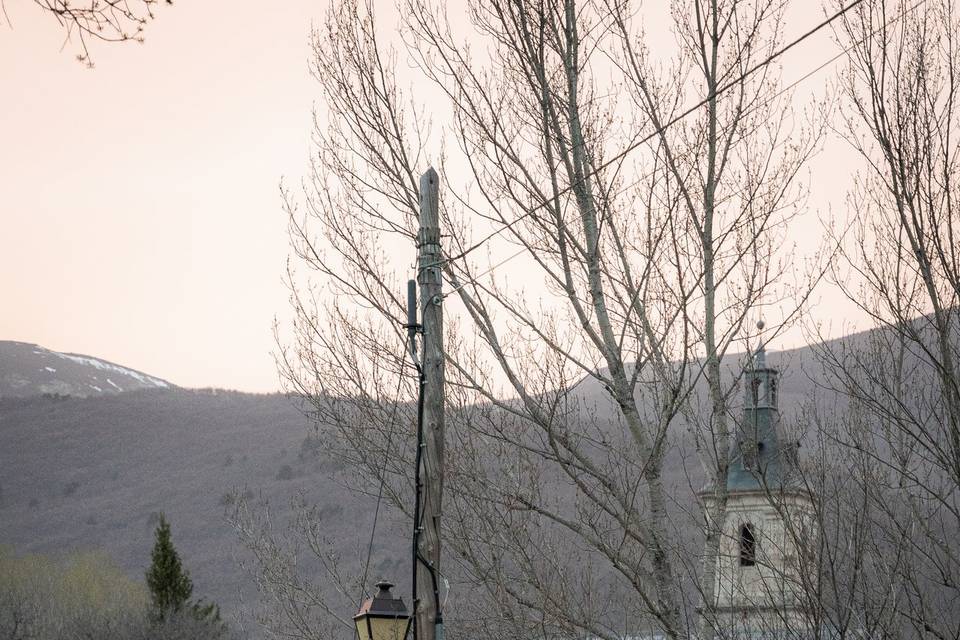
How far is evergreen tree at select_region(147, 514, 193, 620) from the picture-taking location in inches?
1549

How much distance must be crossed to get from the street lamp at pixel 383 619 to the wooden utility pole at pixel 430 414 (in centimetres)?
16

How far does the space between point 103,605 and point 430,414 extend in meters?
61.6

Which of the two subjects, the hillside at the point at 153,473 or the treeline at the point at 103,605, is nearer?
the treeline at the point at 103,605

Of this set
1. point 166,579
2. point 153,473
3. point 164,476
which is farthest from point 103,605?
point 153,473

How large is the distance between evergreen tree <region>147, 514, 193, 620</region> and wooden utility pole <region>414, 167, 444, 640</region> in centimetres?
3322

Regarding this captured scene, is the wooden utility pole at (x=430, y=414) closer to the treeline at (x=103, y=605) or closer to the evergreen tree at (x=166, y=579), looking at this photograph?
the evergreen tree at (x=166, y=579)

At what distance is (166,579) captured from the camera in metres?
39.9

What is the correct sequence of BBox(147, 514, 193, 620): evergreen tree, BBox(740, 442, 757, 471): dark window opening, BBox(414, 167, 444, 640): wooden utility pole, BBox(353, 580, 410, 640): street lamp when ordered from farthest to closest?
BBox(147, 514, 193, 620): evergreen tree
BBox(740, 442, 757, 471): dark window opening
BBox(414, 167, 444, 640): wooden utility pole
BBox(353, 580, 410, 640): street lamp

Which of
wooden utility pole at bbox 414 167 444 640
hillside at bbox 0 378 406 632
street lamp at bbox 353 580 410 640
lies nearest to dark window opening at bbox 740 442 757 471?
wooden utility pole at bbox 414 167 444 640

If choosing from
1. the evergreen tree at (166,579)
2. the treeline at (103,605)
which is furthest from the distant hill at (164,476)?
the evergreen tree at (166,579)

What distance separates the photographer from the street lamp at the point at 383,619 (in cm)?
734

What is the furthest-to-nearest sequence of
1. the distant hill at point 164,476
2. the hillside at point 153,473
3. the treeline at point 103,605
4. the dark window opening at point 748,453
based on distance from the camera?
1. the hillside at point 153,473
2. the distant hill at point 164,476
3. the treeline at point 103,605
4. the dark window opening at point 748,453

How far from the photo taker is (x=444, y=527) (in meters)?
12.3

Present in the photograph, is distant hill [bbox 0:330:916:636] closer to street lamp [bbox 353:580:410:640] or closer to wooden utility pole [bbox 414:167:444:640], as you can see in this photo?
wooden utility pole [bbox 414:167:444:640]
